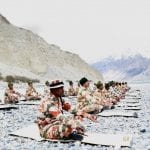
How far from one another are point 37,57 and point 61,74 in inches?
418

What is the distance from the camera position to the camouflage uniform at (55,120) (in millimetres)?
14148

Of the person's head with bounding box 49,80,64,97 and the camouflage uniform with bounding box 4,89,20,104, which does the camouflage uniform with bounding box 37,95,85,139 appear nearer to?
the person's head with bounding box 49,80,64,97

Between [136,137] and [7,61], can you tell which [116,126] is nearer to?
[136,137]

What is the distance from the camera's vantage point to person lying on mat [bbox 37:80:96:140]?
1409 cm

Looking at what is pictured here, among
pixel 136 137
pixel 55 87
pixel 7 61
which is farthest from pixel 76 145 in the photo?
pixel 7 61

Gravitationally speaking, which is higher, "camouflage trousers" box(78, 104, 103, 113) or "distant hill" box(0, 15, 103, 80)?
"distant hill" box(0, 15, 103, 80)

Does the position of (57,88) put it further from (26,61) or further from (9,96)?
(26,61)

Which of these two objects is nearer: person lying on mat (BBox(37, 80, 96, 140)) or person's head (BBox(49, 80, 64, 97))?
person's head (BBox(49, 80, 64, 97))

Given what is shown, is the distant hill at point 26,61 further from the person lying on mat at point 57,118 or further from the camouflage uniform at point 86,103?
the person lying on mat at point 57,118

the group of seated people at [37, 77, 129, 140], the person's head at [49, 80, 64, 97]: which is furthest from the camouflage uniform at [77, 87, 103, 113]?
the person's head at [49, 80, 64, 97]

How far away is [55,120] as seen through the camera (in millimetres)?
14422

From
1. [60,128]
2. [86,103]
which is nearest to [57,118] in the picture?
[60,128]

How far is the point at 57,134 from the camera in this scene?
14.6 meters

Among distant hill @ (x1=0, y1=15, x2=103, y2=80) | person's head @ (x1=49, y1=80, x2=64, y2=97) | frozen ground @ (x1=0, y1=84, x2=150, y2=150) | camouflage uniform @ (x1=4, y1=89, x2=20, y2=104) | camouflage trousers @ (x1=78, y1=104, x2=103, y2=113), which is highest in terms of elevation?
distant hill @ (x1=0, y1=15, x2=103, y2=80)
